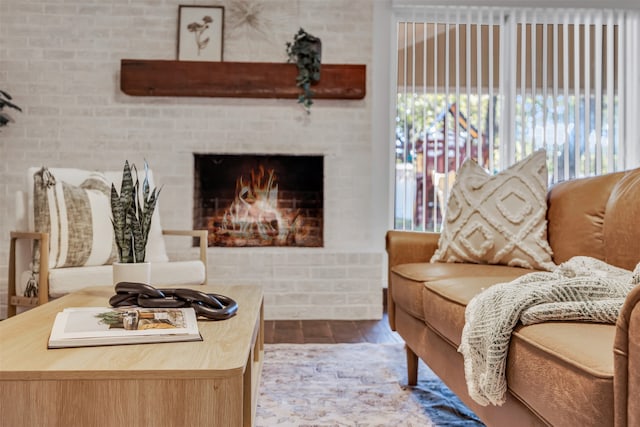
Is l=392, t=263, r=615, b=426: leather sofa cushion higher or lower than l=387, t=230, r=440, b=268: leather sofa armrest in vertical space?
lower

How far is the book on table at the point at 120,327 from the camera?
44.9 inches

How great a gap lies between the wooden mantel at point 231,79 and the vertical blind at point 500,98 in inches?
26.2

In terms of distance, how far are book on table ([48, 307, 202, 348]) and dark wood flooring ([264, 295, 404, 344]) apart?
1.72m

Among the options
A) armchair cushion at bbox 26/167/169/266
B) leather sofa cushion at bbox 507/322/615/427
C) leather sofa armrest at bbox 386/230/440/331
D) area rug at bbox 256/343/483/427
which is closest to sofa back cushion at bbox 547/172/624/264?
leather sofa armrest at bbox 386/230/440/331

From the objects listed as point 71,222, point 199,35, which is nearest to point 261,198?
point 199,35

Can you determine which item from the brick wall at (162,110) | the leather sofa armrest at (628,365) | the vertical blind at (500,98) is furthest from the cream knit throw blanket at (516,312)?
the vertical blind at (500,98)

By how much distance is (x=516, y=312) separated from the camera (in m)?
1.17

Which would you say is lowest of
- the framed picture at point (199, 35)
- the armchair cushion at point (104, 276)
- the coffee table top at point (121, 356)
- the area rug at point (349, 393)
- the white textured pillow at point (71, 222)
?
the area rug at point (349, 393)

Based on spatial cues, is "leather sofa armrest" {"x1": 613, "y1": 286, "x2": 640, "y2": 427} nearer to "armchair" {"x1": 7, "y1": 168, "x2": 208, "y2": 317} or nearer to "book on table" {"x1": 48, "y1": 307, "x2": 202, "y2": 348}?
"book on table" {"x1": 48, "y1": 307, "x2": 202, "y2": 348}

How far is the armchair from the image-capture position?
2.67m

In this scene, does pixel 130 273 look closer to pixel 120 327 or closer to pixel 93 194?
pixel 120 327

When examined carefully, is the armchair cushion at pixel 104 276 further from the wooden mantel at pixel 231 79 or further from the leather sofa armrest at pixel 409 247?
the wooden mantel at pixel 231 79

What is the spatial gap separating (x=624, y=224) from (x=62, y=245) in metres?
2.55

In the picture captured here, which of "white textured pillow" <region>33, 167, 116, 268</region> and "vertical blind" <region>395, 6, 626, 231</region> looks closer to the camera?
"white textured pillow" <region>33, 167, 116, 268</region>
